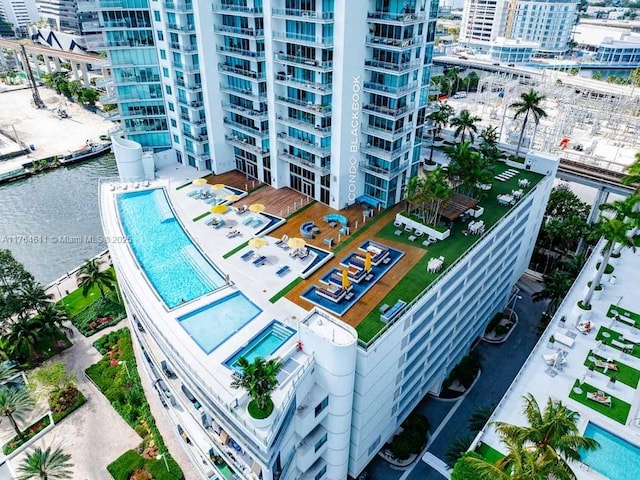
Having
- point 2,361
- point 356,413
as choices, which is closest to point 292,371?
point 356,413

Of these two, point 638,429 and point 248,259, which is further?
point 248,259

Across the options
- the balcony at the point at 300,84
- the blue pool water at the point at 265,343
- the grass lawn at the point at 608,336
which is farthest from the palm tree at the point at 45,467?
the grass lawn at the point at 608,336

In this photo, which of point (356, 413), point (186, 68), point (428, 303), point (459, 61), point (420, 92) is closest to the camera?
point (356, 413)

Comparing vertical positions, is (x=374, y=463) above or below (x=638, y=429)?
below

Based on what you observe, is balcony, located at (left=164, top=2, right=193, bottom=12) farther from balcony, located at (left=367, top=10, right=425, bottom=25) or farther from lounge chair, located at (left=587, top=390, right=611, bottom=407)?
lounge chair, located at (left=587, top=390, right=611, bottom=407)

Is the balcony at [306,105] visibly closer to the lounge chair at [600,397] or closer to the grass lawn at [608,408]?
the grass lawn at [608,408]

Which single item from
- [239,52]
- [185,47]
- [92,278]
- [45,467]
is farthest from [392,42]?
[45,467]

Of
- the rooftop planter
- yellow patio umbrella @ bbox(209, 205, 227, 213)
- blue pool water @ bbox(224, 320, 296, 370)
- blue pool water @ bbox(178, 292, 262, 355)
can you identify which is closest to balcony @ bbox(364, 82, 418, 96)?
the rooftop planter

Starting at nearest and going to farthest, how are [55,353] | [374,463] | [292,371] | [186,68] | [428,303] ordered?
1. [292,371]
2. [428,303]
3. [374,463]
4. [55,353]
5. [186,68]

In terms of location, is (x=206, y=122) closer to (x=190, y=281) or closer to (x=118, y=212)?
(x=118, y=212)
